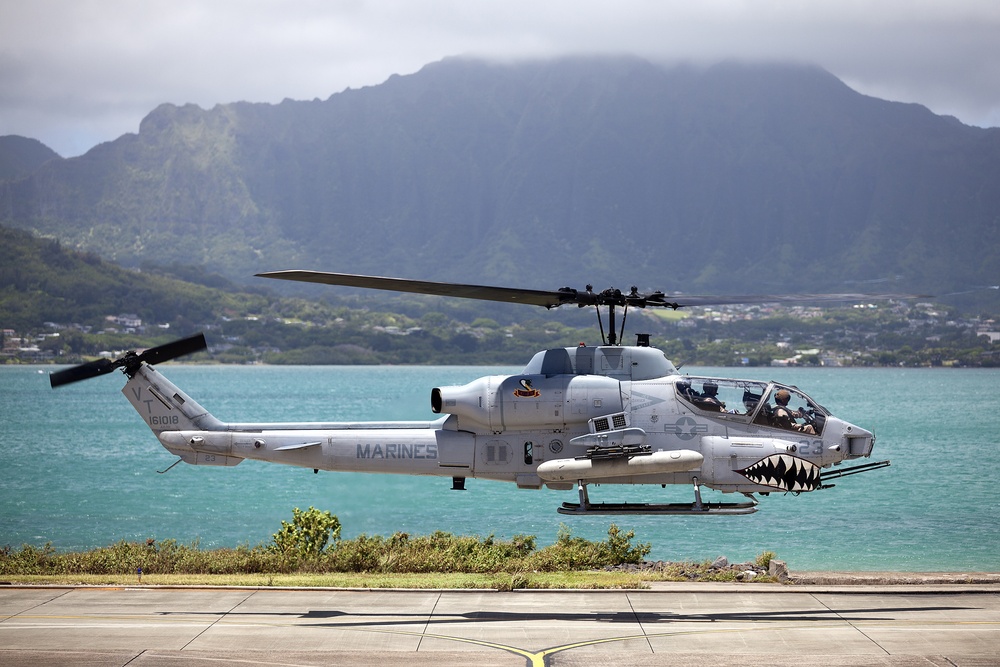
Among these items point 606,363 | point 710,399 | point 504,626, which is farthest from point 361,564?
point 710,399

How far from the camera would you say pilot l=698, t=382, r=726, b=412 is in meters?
17.9

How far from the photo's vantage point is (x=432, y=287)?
16266mm

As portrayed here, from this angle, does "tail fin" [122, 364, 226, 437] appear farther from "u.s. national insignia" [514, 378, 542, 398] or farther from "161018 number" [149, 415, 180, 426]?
"u.s. national insignia" [514, 378, 542, 398]

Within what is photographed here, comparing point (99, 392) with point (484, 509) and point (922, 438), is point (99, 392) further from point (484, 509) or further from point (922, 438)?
point (484, 509)

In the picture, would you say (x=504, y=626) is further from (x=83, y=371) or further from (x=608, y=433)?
(x=83, y=371)

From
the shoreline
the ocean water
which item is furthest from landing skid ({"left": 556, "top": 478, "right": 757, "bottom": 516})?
the shoreline

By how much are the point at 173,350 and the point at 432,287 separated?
6.14m

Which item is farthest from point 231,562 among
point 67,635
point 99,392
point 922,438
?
point 99,392

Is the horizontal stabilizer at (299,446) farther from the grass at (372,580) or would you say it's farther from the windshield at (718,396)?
the windshield at (718,396)

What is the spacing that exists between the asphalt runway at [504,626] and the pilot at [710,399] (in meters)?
3.34

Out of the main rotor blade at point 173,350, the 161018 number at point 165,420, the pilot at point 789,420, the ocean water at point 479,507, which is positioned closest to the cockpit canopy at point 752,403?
the pilot at point 789,420

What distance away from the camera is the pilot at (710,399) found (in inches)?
703

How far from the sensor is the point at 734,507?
56.2 ft

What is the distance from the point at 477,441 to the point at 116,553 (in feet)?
33.3
